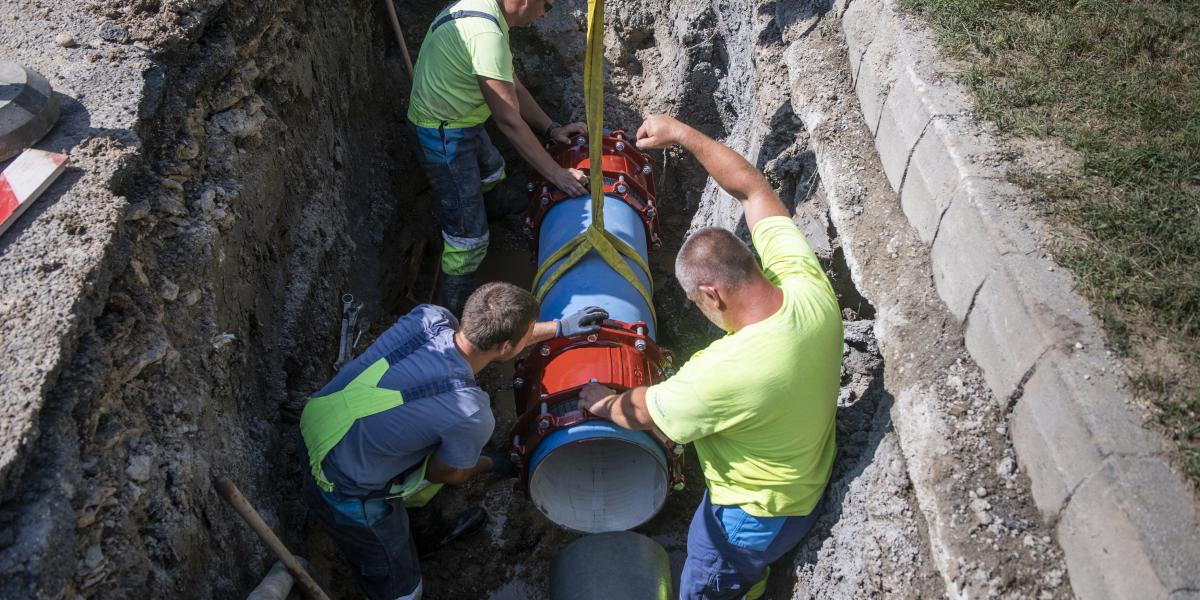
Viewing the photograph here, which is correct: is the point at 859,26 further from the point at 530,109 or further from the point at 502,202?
the point at 502,202

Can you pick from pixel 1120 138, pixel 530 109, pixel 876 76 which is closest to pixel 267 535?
pixel 530 109

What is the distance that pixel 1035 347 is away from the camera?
102 inches

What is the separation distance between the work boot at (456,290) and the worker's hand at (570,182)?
940 mm

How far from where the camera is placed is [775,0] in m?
4.77

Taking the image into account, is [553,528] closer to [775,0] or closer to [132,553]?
[132,553]

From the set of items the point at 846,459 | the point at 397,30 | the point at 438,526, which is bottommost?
the point at 438,526

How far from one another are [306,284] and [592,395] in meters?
1.68

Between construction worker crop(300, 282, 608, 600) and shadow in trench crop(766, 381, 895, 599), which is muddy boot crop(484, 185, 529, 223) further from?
shadow in trench crop(766, 381, 895, 599)

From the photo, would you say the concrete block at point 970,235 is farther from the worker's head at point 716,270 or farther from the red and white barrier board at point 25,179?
the red and white barrier board at point 25,179

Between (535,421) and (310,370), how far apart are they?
1.24 m

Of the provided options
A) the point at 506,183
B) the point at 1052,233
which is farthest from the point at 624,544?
the point at 506,183

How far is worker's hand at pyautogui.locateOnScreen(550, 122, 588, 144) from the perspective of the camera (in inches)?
192

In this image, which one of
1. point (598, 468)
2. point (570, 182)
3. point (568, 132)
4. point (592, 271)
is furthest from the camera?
point (568, 132)

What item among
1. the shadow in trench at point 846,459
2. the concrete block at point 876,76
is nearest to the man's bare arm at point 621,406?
the shadow in trench at point 846,459
